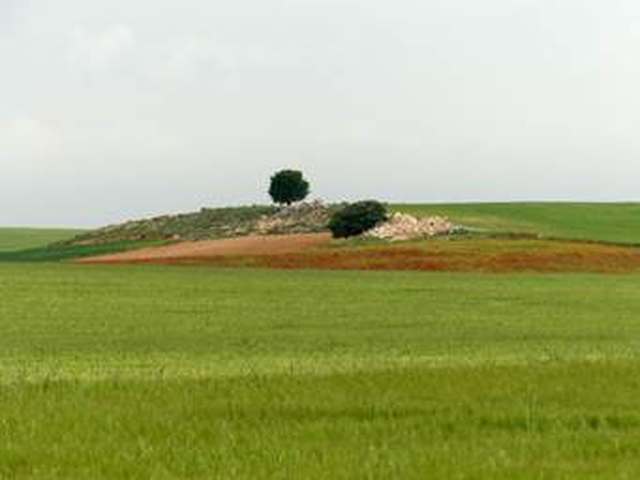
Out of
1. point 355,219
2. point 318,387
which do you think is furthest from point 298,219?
point 318,387

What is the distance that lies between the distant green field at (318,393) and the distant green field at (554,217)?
52.5 metres

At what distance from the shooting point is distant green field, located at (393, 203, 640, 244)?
87.2 meters

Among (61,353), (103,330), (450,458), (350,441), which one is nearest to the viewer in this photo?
(450,458)

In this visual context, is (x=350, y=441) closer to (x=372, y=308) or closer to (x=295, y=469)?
(x=295, y=469)

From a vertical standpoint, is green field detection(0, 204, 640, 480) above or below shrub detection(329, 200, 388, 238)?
below

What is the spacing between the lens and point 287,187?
101 metres

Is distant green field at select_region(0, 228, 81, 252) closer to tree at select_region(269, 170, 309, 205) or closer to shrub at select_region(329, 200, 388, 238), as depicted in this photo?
tree at select_region(269, 170, 309, 205)

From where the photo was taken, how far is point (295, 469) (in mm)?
9812

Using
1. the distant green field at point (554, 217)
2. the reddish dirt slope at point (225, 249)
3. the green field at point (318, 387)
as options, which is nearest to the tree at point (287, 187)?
the distant green field at point (554, 217)

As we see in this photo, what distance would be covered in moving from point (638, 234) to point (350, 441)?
80489 mm

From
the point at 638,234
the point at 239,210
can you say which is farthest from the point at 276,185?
the point at 638,234

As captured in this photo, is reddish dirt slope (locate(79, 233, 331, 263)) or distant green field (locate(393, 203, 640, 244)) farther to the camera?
distant green field (locate(393, 203, 640, 244))

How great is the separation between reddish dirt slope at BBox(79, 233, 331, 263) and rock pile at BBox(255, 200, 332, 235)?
436 cm

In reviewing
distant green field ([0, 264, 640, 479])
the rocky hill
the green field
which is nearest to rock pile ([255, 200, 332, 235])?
the rocky hill
